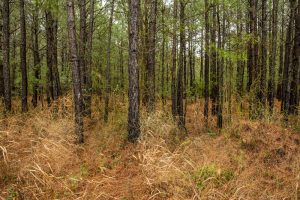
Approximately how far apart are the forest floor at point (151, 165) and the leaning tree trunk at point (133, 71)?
0.29 m

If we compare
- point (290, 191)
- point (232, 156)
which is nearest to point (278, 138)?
point (232, 156)

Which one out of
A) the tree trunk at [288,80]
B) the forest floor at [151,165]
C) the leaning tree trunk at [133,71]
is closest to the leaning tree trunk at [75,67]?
the forest floor at [151,165]

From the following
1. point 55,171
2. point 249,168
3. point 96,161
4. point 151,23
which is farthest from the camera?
point 151,23

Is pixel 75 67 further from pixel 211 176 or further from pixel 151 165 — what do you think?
pixel 211 176

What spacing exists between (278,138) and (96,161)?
4351 mm

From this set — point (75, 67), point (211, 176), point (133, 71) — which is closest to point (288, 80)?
point (133, 71)

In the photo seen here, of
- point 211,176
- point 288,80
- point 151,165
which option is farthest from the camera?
point 288,80

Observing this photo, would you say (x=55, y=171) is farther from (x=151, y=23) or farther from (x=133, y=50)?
(x=151, y=23)

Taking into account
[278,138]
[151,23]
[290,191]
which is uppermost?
[151,23]

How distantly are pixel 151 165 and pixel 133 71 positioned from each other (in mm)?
2588

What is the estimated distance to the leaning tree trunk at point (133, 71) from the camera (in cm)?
665

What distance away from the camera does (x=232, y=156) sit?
599 cm

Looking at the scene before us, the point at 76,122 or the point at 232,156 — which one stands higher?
the point at 76,122

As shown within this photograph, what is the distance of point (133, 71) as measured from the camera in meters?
6.78
